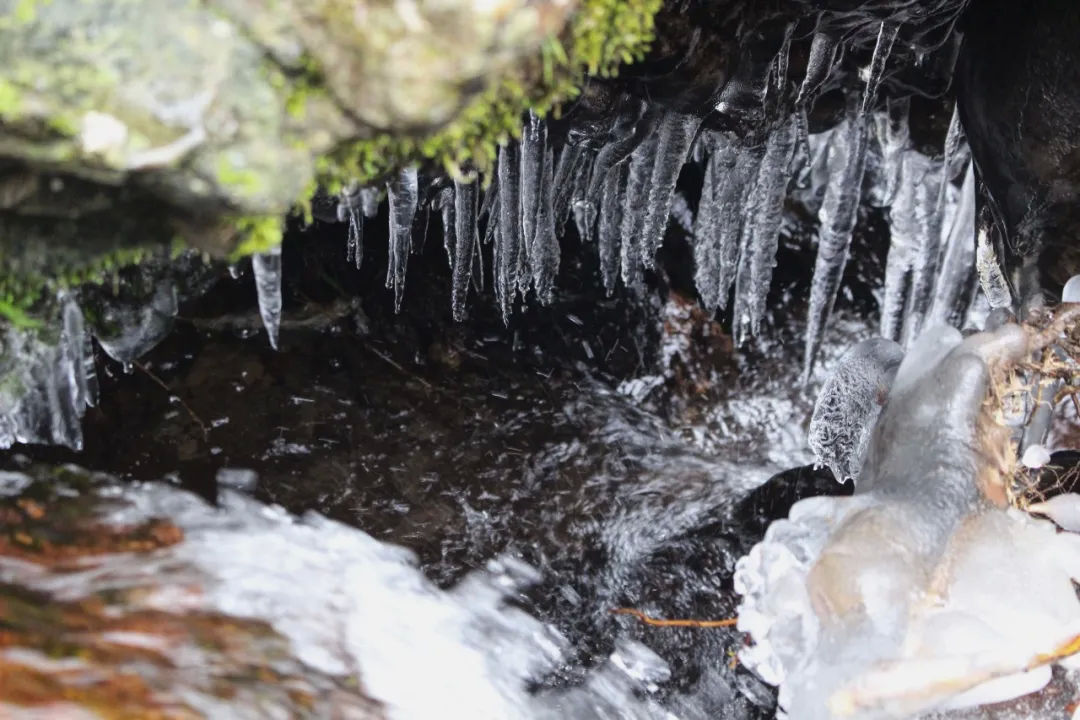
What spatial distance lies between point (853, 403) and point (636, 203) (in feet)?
3.93

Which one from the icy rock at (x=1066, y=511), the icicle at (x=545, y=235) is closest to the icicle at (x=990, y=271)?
the icy rock at (x=1066, y=511)

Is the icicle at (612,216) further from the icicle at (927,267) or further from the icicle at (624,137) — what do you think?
the icicle at (927,267)

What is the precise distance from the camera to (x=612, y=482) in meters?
3.99

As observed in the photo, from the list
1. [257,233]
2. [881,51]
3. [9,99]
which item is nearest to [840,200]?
[881,51]

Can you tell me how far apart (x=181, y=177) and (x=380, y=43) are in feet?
1.50

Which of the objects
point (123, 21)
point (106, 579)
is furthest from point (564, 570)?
point (123, 21)

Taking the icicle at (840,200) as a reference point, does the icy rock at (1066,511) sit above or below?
below

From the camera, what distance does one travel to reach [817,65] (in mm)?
3150

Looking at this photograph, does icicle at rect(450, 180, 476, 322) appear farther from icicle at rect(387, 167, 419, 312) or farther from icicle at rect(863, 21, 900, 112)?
icicle at rect(863, 21, 900, 112)

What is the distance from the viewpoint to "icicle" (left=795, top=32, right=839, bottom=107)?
9.94ft

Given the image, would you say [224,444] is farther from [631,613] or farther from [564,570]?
[631,613]

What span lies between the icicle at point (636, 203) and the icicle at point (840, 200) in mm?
853

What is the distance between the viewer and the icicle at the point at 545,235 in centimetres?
323

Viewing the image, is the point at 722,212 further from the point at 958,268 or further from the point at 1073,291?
the point at 1073,291
